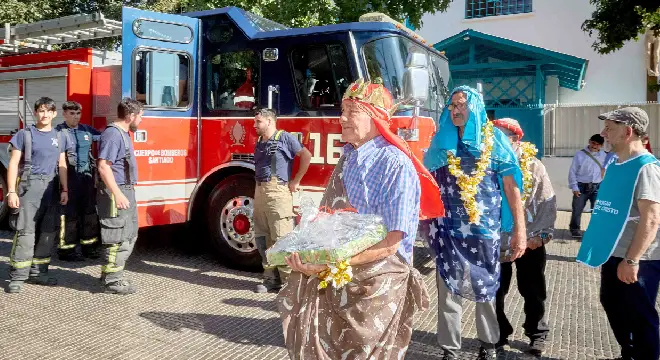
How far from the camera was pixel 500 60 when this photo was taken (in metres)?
16.0

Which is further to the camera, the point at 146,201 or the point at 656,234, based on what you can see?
the point at 146,201

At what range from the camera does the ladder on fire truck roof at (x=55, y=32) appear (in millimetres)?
7241

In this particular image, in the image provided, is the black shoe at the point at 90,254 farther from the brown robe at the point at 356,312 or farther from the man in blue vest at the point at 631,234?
the man in blue vest at the point at 631,234

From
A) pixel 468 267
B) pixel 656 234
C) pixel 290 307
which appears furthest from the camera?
pixel 468 267

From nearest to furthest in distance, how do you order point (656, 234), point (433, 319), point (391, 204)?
point (391, 204) < point (656, 234) < point (433, 319)

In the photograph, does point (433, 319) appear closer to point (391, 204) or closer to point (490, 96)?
point (391, 204)

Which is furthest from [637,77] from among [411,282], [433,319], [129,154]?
[411,282]

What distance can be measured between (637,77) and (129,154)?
14922 millimetres

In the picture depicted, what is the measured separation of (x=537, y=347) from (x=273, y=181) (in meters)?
2.85

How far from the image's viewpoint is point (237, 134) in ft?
21.8

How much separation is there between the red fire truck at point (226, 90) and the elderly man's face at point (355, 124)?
10.4 feet

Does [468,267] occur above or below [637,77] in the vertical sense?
below

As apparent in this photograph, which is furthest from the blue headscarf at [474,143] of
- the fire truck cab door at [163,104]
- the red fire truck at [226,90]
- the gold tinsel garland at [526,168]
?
the fire truck cab door at [163,104]

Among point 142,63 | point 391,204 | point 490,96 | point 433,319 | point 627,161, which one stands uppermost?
point 490,96
